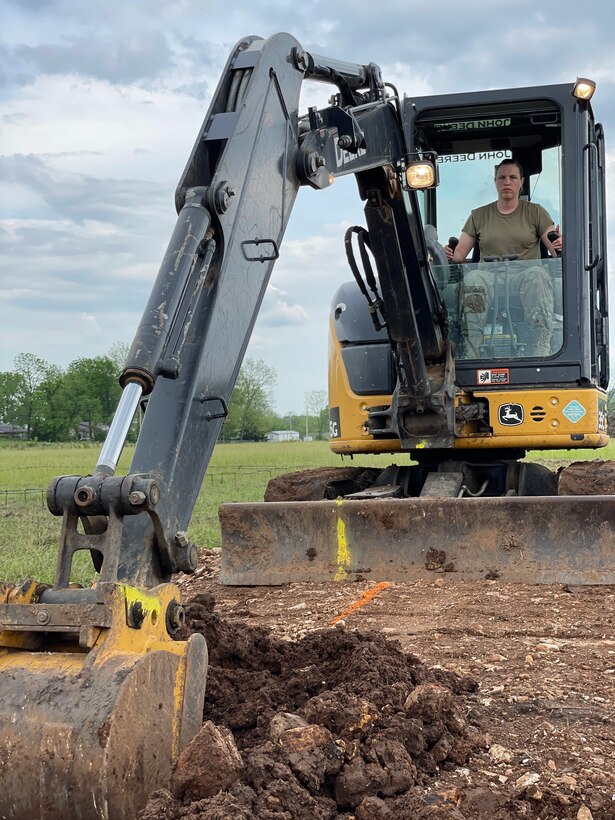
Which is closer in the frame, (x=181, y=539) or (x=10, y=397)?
(x=181, y=539)

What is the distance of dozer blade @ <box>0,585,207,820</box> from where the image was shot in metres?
2.59

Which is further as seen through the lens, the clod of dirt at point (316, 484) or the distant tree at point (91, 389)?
the distant tree at point (91, 389)

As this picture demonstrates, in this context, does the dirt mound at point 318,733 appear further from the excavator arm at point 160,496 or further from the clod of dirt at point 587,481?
the clod of dirt at point 587,481

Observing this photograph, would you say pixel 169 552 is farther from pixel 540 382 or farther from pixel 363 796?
pixel 540 382

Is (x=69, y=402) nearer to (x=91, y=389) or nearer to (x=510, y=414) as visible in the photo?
(x=91, y=389)

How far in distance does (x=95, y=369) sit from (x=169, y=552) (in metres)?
75.1

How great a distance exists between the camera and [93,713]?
8.64ft

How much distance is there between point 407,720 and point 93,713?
3.53 feet

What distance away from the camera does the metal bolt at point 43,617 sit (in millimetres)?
2871

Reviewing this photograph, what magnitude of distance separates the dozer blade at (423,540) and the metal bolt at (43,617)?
12.2ft

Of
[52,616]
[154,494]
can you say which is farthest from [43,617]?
[154,494]

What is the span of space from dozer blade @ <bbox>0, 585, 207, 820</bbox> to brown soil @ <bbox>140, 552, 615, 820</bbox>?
0.10 metres

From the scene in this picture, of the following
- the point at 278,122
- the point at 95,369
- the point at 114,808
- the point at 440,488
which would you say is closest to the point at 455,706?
the point at 114,808

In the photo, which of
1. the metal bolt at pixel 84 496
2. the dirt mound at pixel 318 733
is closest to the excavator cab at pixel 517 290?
the dirt mound at pixel 318 733
